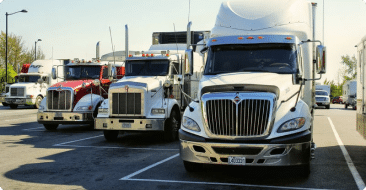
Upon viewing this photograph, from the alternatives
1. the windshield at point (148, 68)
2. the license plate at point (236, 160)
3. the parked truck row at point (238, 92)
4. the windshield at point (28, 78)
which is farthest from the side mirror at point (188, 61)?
the windshield at point (28, 78)

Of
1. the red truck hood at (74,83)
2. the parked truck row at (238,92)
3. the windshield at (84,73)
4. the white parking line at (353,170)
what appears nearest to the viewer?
A: the parked truck row at (238,92)

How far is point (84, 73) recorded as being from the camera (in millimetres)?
17297

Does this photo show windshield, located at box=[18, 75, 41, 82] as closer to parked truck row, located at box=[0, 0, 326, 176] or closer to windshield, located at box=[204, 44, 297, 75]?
parked truck row, located at box=[0, 0, 326, 176]

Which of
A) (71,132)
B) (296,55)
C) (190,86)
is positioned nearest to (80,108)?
(71,132)

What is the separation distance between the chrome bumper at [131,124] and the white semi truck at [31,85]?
19271mm

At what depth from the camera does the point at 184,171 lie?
833 cm

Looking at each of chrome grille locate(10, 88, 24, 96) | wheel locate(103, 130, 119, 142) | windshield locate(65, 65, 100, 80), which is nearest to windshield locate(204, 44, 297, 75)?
wheel locate(103, 130, 119, 142)

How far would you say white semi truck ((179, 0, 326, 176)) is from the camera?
6.94 m

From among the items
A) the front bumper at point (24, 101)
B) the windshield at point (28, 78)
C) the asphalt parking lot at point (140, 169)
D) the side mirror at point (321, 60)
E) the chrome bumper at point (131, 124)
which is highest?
the windshield at point (28, 78)

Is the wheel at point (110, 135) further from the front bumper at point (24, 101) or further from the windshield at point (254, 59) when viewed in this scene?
the front bumper at point (24, 101)

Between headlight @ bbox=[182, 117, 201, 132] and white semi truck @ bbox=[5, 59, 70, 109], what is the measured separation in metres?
24.7

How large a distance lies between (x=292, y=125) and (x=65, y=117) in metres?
10.5

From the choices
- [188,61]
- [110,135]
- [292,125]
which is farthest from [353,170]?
[110,135]

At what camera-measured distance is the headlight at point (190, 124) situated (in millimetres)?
7350
